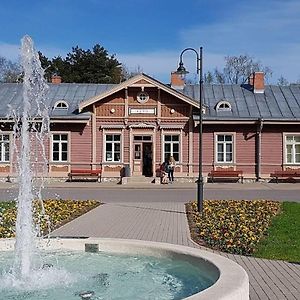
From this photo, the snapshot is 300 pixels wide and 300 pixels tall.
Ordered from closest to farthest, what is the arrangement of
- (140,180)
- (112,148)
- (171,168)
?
1. (171,168)
2. (140,180)
3. (112,148)

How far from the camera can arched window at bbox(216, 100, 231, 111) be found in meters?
34.2

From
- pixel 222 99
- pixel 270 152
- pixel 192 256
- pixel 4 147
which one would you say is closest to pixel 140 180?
pixel 222 99

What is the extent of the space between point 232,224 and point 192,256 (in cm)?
612

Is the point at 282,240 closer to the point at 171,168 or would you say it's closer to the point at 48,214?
the point at 48,214

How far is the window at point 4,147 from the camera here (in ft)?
111

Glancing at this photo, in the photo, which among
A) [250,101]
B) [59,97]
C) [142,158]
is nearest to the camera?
[142,158]

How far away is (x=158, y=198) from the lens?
23516 mm

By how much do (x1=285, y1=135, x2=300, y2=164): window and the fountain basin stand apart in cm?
2615

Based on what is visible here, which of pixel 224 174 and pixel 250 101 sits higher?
pixel 250 101

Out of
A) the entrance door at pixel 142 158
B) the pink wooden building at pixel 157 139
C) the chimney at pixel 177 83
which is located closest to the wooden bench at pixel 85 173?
the pink wooden building at pixel 157 139

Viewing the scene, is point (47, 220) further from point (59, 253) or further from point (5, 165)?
point (5, 165)

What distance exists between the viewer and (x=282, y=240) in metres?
11.9

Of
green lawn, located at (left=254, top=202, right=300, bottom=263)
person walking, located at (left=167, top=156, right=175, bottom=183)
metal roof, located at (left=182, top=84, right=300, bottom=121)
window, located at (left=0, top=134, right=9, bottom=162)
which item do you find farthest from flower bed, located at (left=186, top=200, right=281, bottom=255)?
window, located at (left=0, top=134, right=9, bottom=162)

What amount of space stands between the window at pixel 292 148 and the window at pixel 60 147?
45.4ft
